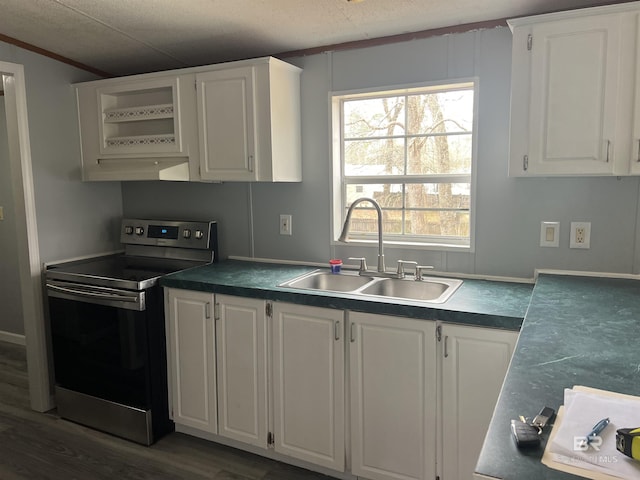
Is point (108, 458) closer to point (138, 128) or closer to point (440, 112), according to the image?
point (138, 128)

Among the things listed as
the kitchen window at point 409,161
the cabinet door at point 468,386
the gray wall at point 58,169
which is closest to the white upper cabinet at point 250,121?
the kitchen window at point 409,161

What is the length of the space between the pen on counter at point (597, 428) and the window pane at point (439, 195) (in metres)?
1.70

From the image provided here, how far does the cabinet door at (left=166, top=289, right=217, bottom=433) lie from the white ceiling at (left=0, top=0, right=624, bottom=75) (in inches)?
53.9

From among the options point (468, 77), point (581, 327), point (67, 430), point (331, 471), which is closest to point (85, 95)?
point (67, 430)

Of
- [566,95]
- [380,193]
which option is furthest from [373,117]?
[566,95]

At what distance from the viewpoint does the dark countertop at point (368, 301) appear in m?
1.92

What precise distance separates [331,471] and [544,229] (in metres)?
1.54

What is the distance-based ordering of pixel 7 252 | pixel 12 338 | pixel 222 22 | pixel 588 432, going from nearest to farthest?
pixel 588 432 < pixel 222 22 < pixel 7 252 < pixel 12 338

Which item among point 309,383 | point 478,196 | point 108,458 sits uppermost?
point 478,196

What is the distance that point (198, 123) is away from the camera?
9.04ft

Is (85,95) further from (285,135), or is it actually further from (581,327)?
(581,327)

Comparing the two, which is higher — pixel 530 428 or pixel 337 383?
pixel 530 428

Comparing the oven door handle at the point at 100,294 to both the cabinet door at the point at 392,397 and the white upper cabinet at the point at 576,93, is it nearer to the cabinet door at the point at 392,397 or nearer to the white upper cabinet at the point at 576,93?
the cabinet door at the point at 392,397

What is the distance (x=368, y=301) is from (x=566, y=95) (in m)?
1.15
